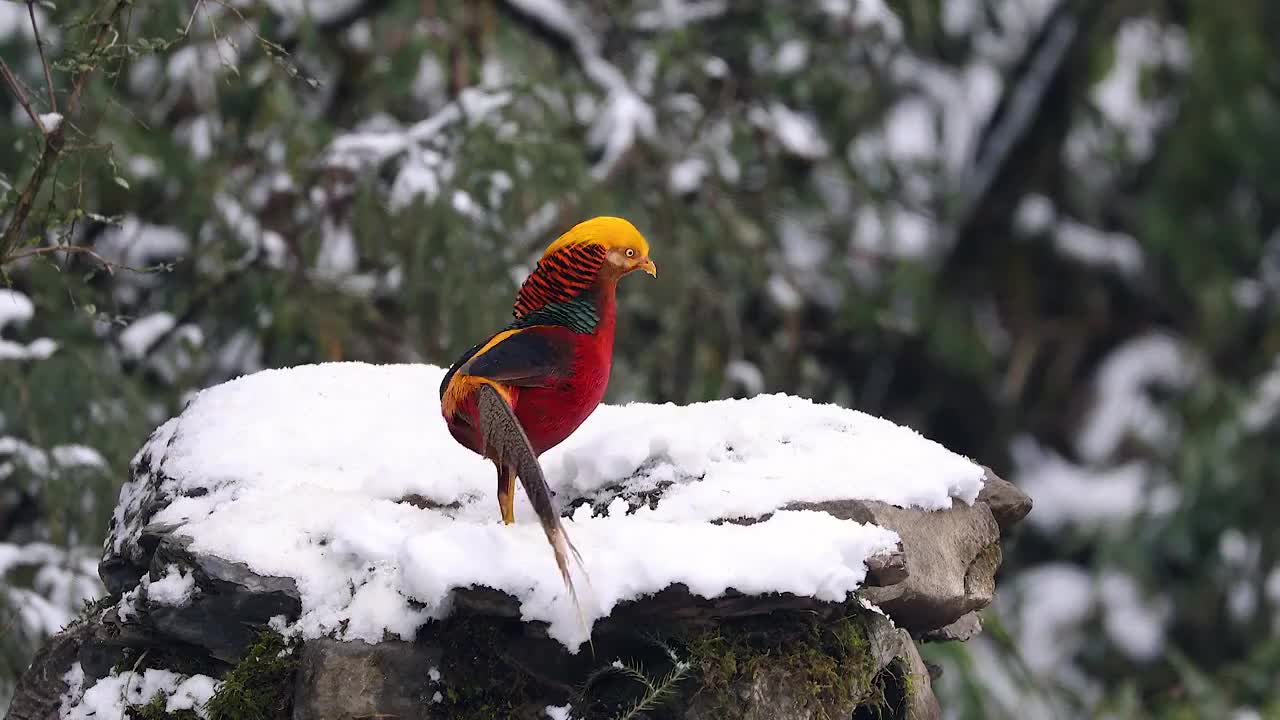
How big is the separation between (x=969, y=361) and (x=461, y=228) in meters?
4.04

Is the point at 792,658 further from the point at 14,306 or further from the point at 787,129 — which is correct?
the point at 787,129

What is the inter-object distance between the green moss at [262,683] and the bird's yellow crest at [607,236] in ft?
2.95

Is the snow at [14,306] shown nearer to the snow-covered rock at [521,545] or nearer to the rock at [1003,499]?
the snow-covered rock at [521,545]

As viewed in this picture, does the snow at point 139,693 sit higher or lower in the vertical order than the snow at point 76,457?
higher

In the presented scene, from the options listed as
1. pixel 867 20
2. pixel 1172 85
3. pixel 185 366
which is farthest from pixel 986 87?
pixel 185 366

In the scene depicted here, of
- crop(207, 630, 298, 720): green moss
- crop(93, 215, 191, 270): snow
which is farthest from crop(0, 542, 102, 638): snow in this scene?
crop(207, 630, 298, 720): green moss

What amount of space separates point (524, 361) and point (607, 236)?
316 millimetres

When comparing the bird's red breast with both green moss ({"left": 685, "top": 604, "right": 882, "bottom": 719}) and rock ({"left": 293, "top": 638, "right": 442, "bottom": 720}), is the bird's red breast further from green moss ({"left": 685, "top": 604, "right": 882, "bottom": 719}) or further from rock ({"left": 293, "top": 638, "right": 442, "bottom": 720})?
green moss ({"left": 685, "top": 604, "right": 882, "bottom": 719})

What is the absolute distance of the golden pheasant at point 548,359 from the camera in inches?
103

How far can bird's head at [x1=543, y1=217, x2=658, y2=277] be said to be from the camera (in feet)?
9.14

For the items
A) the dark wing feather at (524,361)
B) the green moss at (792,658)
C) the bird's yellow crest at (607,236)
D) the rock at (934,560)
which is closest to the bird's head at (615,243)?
the bird's yellow crest at (607,236)

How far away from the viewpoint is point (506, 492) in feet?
8.60

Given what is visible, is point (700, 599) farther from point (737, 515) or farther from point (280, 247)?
point (280, 247)

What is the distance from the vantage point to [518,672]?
2.40m
